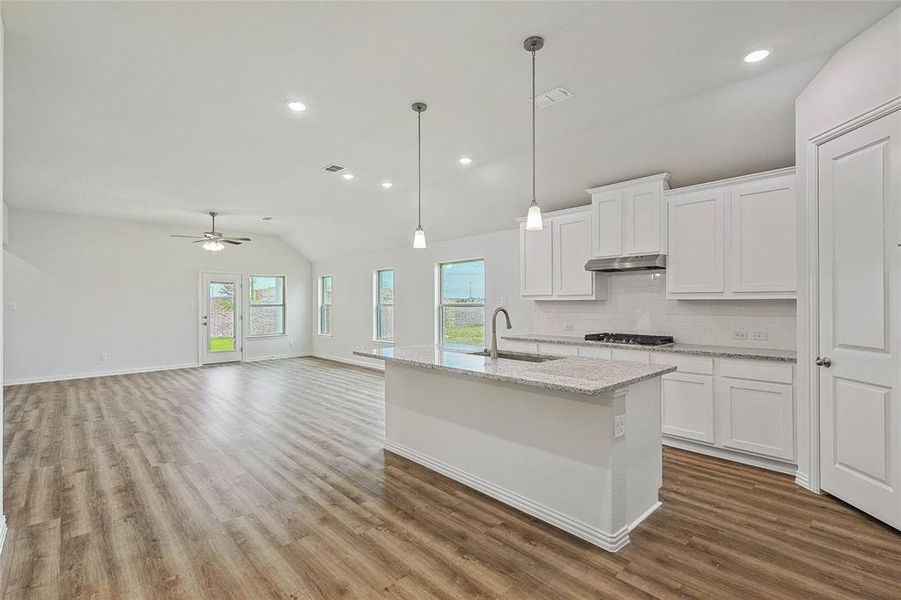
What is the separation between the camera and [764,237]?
142 inches

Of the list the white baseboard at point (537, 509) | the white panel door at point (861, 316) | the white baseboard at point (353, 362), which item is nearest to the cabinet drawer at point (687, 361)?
the white panel door at point (861, 316)

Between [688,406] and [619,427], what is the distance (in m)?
1.82

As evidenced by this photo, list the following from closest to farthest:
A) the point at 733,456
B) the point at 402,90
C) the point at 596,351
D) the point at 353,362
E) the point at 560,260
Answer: the point at 402,90
the point at 733,456
the point at 596,351
the point at 560,260
the point at 353,362

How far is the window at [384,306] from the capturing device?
27.7ft

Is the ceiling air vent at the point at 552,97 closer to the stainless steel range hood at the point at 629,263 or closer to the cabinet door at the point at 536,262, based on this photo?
the stainless steel range hood at the point at 629,263

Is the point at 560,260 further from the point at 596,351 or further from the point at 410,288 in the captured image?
the point at 410,288

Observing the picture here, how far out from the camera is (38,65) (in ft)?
9.02

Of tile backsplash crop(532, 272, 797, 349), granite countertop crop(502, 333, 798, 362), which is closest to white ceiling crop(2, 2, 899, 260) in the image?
tile backsplash crop(532, 272, 797, 349)

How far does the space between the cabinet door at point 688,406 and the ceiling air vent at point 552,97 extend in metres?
2.53

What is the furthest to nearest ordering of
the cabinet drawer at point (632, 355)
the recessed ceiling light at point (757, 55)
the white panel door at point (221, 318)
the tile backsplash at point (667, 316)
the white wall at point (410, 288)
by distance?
1. the white panel door at point (221, 318)
2. the white wall at point (410, 288)
3. the cabinet drawer at point (632, 355)
4. the tile backsplash at point (667, 316)
5. the recessed ceiling light at point (757, 55)

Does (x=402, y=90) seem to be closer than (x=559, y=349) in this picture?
Yes

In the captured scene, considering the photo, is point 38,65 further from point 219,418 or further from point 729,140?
point 729,140

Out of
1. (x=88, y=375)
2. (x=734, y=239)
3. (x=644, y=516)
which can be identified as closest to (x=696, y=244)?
(x=734, y=239)

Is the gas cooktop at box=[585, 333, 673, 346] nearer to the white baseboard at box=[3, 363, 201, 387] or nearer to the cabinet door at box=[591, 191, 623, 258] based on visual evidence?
the cabinet door at box=[591, 191, 623, 258]
